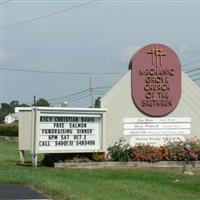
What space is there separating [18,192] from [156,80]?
1013 cm

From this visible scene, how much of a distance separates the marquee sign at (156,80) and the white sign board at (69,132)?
181 centimetres

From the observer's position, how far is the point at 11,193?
44.2 ft

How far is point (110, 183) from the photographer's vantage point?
15836mm

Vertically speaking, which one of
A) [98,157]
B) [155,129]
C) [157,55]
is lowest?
[98,157]

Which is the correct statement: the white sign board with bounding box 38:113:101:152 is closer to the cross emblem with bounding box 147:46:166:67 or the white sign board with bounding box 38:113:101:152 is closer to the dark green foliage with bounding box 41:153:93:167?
the dark green foliage with bounding box 41:153:93:167

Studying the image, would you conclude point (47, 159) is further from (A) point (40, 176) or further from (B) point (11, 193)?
(B) point (11, 193)

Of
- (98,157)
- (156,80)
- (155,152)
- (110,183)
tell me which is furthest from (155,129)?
(110,183)

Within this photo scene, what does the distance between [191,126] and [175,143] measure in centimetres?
118

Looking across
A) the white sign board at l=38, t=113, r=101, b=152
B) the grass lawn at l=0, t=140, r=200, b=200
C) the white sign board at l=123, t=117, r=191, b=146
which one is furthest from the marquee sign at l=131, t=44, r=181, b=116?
the grass lawn at l=0, t=140, r=200, b=200

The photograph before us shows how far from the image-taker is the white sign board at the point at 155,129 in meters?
22.4

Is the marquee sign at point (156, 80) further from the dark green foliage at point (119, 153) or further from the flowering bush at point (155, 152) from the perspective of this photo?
the dark green foliage at point (119, 153)

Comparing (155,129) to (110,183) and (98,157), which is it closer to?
(98,157)

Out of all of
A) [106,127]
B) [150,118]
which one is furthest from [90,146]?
[150,118]

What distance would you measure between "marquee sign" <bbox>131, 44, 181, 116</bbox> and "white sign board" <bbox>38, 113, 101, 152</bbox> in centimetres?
181
